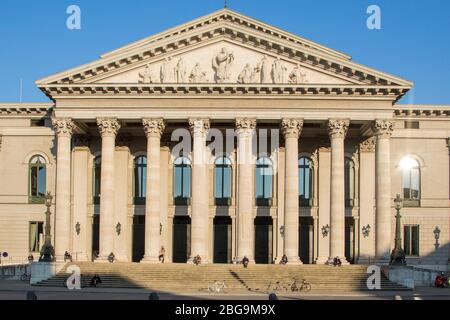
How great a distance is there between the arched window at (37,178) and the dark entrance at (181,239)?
37.1 feet

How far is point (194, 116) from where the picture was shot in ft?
176

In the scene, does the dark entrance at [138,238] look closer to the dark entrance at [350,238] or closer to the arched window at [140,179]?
the arched window at [140,179]

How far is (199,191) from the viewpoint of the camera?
53750mm

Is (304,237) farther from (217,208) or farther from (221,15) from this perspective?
(221,15)

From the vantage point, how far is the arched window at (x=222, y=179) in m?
59.9

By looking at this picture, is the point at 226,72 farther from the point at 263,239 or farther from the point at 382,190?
the point at 263,239

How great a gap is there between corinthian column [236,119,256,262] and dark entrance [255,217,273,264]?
20.7 ft

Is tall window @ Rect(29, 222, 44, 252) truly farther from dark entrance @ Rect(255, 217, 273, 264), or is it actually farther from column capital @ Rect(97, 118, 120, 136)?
dark entrance @ Rect(255, 217, 273, 264)

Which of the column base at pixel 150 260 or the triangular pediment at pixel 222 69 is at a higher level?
the triangular pediment at pixel 222 69

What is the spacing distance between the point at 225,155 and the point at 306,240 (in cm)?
919

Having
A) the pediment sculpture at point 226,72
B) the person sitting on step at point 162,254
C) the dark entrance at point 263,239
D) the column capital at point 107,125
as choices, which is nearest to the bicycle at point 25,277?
the person sitting on step at point 162,254

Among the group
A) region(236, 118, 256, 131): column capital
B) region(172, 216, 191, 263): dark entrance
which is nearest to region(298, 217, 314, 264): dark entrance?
region(172, 216, 191, 263): dark entrance
